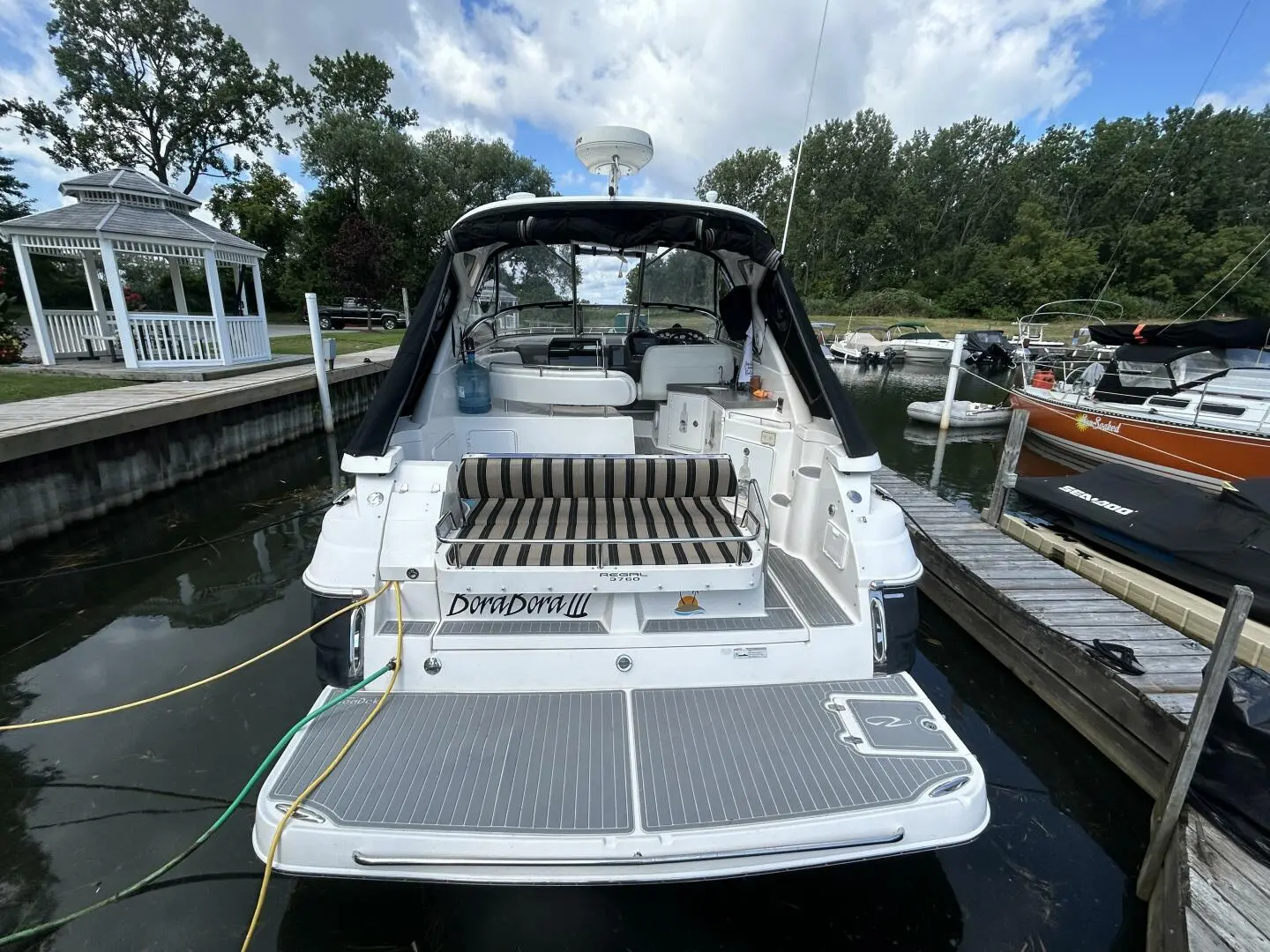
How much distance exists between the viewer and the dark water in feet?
7.45

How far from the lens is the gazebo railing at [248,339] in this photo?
38.9 feet

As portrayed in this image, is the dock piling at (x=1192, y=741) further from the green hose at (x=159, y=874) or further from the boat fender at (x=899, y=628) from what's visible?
the green hose at (x=159, y=874)

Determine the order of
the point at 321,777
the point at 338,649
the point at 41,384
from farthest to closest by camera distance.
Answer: the point at 41,384, the point at 338,649, the point at 321,777

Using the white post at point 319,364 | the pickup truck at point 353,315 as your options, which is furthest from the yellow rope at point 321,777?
the pickup truck at point 353,315

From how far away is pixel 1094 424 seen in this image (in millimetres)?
9852

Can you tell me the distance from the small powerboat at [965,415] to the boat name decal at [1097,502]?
7.83 meters

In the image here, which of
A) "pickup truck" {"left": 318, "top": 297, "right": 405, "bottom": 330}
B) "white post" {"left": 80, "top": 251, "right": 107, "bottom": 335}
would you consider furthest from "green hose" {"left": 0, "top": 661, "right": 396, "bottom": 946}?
"pickup truck" {"left": 318, "top": 297, "right": 405, "bottom": 330}

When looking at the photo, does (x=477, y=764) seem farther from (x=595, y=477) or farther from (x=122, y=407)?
(x=122, y=407)

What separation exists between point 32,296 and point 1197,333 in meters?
19.5

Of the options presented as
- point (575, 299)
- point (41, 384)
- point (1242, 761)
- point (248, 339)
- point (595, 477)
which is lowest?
point (1242, 761)

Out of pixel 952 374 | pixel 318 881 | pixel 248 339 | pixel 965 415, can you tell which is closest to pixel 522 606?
pixel 318 881

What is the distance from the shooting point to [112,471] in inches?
280

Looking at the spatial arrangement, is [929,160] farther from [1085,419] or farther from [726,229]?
[726,229]

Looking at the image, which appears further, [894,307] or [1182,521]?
[894,307]
